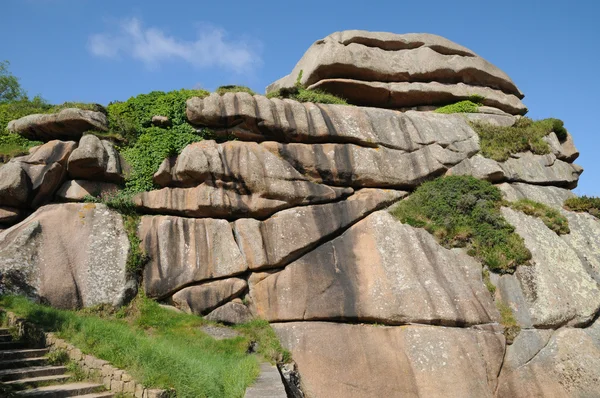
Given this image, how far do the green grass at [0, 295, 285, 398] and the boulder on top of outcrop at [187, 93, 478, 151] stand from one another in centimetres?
701

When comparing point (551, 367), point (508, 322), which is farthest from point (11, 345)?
point (551, 367)

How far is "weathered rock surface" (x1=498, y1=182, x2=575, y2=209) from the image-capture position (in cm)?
1748

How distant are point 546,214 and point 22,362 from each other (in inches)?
674

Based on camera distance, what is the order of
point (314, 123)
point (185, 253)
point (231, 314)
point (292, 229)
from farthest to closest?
point (314, 123)
point (292, 229)
point (185, 253)
point (231, 314)

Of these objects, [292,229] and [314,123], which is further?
[314,123]

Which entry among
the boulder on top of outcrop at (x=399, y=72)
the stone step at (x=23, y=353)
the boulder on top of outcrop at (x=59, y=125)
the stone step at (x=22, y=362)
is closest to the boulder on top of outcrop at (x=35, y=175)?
the boulder on top of outcrop at (x=59, y=125)

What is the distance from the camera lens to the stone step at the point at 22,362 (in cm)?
948

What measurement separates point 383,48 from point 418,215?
10.9 meters

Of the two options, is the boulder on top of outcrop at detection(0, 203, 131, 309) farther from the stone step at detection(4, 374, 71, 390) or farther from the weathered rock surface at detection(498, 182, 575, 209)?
the weathered rock surface at detection(498, 182, 575, 209)

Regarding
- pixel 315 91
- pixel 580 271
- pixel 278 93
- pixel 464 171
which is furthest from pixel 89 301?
pixel 580 271

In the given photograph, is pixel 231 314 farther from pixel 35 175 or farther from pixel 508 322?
pixel 508 322

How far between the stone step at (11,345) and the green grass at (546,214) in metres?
16.0

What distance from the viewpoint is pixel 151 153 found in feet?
54.0

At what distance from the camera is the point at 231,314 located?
44.7ft
